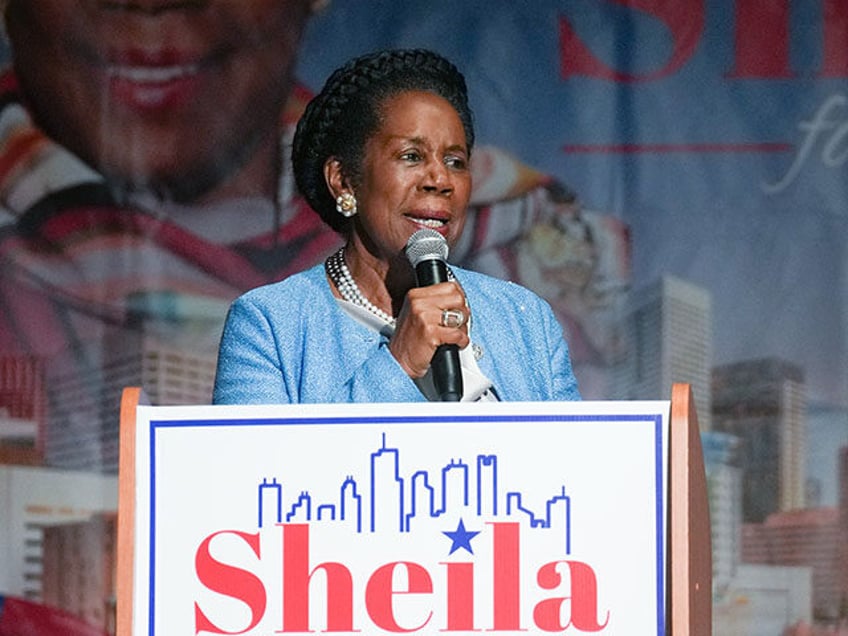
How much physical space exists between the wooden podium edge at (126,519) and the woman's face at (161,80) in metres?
2.59

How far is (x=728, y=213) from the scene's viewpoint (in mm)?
4383

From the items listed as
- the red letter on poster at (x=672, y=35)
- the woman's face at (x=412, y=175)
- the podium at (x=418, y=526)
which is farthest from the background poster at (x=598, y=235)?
the podium at (x=418, y=526)

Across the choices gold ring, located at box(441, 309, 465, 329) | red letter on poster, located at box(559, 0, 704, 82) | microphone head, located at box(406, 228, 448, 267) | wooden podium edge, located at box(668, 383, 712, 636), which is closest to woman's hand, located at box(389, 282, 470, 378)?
gold ring, located at box(441, 309, 465, 329)

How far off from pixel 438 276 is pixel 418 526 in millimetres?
491

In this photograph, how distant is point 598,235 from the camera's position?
4.40 m

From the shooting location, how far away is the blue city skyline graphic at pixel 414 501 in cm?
194

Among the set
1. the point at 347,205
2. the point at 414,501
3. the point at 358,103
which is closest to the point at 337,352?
the point at 347,205

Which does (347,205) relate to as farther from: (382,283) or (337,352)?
(337,352)

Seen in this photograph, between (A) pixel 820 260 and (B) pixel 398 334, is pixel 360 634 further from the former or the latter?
(A) pixel 820 260

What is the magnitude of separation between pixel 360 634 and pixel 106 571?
8.51 feet

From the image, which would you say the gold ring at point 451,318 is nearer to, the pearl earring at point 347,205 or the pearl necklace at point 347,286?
the pearl necklace at point 347,286

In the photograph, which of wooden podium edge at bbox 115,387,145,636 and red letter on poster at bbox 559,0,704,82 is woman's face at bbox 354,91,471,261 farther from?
red letter on poster at bbox 559,0,704,82

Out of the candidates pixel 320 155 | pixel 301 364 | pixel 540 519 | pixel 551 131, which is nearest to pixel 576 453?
pixel 540 519

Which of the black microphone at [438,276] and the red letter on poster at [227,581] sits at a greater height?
the black microphone at [438,276]
